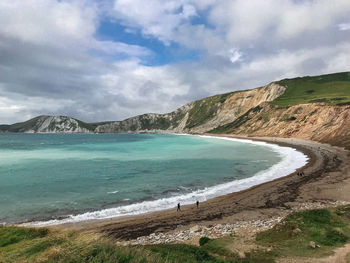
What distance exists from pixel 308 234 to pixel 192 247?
27.1ft

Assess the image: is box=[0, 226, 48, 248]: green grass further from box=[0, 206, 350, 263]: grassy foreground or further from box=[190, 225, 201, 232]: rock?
box=[190, 225, 201, 232]: rock

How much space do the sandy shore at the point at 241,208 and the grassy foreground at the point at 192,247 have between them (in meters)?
4.03

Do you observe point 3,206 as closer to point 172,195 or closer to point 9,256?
point 172,195

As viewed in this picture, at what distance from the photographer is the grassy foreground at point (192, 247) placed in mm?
6953

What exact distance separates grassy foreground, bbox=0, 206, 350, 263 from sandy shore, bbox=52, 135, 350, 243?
13.2ft

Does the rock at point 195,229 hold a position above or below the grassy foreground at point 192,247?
below

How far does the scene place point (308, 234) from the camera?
15.2 meters

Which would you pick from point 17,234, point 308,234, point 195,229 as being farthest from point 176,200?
point 17,234

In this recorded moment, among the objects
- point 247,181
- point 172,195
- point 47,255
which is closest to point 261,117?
point 247,181

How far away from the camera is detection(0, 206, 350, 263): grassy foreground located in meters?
6.95

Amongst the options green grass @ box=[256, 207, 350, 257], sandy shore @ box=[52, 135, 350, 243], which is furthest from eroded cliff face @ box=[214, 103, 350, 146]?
green grass @ box=[256, 207, 350, 257]

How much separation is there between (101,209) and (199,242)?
13.0m

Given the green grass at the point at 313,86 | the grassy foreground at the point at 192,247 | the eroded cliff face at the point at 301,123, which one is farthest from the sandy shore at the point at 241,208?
the green grass at the point at 313,86

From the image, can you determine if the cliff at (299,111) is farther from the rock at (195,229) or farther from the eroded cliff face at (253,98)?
the rock at (195,229)
